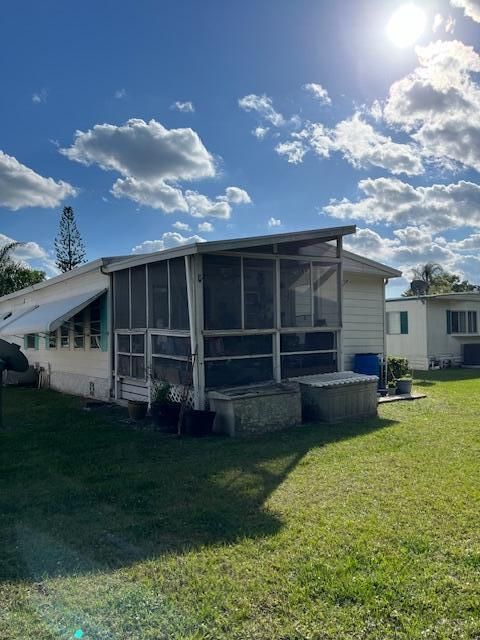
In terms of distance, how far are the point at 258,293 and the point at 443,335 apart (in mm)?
13265

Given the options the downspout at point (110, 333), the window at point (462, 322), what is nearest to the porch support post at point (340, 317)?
the downspout at point (110, 333)

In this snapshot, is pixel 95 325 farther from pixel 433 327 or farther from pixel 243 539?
pixel 433 327

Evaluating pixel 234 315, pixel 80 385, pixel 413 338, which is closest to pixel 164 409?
pixel 234 315

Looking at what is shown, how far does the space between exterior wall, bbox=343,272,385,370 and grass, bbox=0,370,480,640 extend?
245 inches

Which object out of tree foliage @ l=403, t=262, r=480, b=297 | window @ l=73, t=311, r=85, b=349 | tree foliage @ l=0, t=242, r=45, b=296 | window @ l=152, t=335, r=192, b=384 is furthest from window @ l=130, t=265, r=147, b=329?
tree foliage @ l=403, t=262, r=480, b=297

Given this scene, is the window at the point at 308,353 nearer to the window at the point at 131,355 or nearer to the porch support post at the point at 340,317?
the porch support post at the point at 340,317

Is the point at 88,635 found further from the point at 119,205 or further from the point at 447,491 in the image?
the point at 119,205

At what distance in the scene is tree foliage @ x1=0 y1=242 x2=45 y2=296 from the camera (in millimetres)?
27688

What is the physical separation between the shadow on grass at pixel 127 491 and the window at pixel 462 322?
509 inches

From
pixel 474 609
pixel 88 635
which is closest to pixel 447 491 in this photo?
pixel 474 609

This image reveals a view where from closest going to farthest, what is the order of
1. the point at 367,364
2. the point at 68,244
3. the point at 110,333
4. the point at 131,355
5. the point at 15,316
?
the point at 131,355 < the point at 110,333 < the point at 367,364 < the point at 15,316 < the point at 68,244

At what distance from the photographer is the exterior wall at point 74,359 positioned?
1191cm

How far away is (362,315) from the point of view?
13.7m

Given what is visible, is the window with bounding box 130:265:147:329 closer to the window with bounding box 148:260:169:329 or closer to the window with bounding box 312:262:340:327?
the window with bounding box 148:260:169:329
